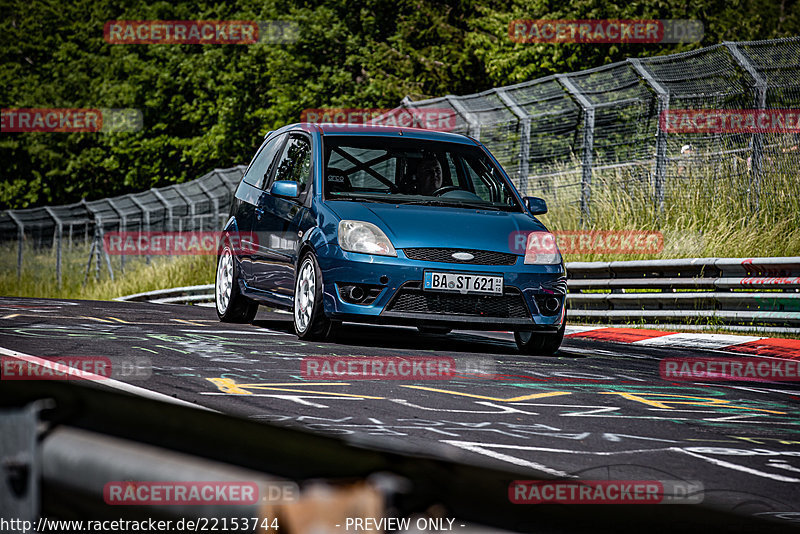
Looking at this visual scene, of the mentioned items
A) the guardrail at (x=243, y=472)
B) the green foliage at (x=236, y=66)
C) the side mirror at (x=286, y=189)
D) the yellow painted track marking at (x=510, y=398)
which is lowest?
the yellow painted track marking at (x=510, y=398)

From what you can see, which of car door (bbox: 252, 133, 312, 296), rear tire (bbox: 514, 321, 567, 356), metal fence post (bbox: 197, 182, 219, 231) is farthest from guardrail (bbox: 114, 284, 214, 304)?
rear tire (bbox: 514, 321, 567, 356)

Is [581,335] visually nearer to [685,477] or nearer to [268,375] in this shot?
[268,375]

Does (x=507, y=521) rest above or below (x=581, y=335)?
above

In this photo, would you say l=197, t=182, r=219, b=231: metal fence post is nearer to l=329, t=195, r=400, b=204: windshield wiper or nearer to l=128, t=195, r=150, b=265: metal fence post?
l=128, t=195, r=150, b=265: metal fence post

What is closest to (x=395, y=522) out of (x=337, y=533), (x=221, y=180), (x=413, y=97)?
(x=337, y=533)

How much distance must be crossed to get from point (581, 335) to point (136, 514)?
11.0 m

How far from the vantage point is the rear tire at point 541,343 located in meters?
9.07

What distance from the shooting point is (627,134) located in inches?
656

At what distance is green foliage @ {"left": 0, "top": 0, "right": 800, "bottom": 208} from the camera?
95.7 feet

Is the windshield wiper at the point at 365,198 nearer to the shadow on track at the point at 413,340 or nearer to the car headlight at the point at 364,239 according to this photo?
the car headlight at the point at 364,239

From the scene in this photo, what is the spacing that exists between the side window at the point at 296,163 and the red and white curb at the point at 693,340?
11.7 ft

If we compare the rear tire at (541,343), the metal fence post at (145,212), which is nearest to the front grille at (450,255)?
the rear tire at (541,343)

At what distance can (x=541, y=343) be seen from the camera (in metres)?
9.10

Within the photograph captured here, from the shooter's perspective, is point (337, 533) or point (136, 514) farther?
point (136, 514)
